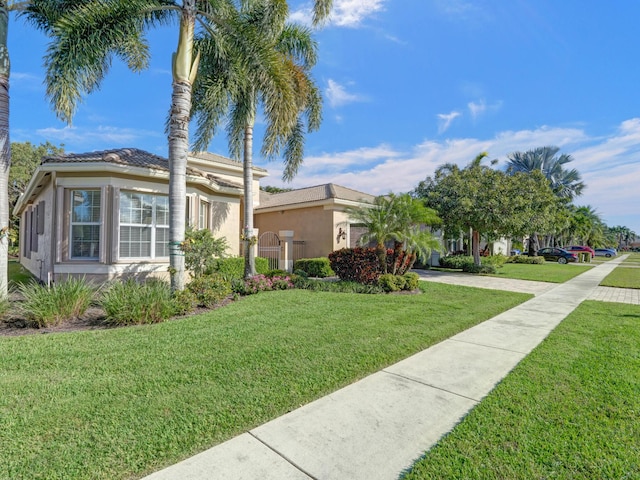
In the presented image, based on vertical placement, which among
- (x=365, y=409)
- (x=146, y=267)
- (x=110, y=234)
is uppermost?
(x=110, y=234)

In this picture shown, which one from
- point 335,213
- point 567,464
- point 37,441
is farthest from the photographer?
point 335,213

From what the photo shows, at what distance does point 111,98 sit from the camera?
1148cm

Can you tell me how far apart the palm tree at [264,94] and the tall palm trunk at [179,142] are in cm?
170

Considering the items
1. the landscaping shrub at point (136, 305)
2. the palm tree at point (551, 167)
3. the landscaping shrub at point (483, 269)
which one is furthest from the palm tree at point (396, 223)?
the palm tree at point (551, 167)

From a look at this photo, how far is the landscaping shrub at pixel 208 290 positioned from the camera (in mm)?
8609

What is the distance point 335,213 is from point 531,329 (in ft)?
37.2

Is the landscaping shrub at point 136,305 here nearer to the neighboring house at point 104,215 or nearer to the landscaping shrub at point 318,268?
the neighboring house at point 104,215

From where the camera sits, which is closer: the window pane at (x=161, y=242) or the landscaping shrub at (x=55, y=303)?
the landscaping shrub at (x=55, y=303)

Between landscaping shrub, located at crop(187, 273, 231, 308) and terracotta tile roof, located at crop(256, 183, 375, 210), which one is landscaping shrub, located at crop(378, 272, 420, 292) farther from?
terracotta tile roof, located at crop(256, 183, 375, 210)

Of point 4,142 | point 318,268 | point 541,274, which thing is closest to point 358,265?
point 318,268

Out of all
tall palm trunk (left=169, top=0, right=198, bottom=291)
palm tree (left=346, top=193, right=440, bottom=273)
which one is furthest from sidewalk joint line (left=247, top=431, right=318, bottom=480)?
palm tree (left=346, top=193, right=440, bottom=273)

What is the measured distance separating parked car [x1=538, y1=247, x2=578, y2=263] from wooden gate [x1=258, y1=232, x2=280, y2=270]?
3051 cm

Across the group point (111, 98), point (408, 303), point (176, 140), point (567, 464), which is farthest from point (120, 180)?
point (567, 464)

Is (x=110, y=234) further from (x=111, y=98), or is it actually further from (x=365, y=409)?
(x=365, y=409)
